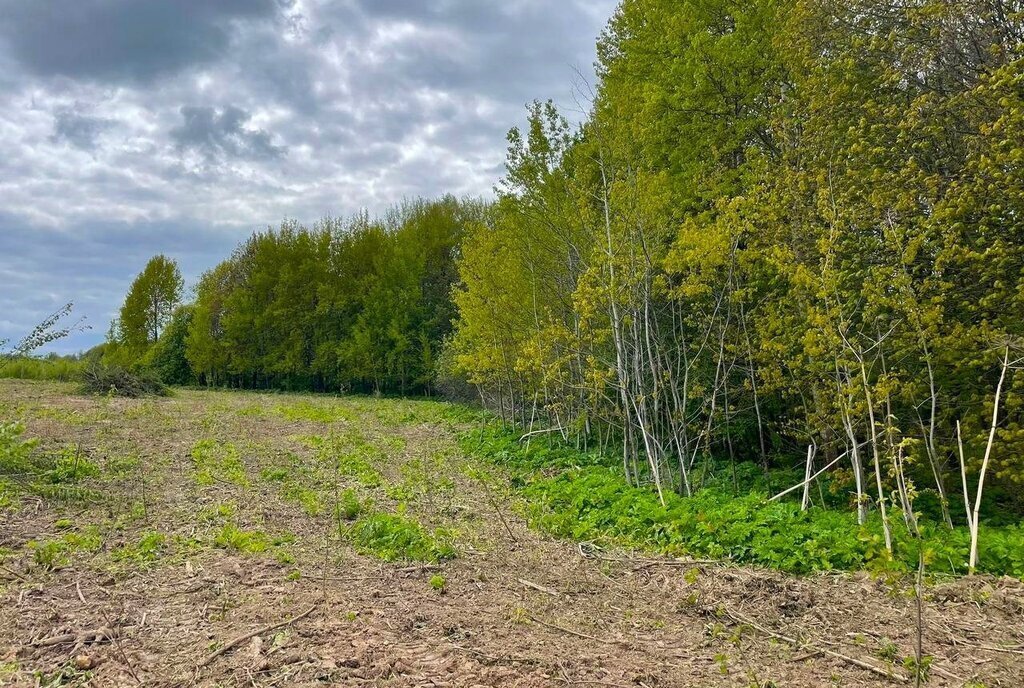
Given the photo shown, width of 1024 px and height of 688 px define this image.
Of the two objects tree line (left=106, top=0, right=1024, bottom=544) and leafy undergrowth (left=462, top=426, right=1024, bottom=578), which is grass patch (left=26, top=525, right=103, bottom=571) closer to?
leafy undergrowth (left=462, top=426, right=1024, bottom=578)

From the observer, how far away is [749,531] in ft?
17.7

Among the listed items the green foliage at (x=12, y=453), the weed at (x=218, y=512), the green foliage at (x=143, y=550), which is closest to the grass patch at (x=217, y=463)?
the weed at (x=218, y=512)

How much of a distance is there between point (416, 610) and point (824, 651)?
2359mm

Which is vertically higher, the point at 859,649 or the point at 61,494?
the point at 61,494

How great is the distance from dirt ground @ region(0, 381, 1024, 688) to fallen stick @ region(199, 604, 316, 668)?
13mm

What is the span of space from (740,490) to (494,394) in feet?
31.0

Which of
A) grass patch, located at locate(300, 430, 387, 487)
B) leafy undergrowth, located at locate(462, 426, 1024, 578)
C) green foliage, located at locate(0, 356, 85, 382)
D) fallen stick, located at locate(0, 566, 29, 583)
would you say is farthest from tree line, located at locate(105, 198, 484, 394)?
fallen stick, located at locate(0, 566, 29, 583)

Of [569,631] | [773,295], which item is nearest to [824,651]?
[569,631]

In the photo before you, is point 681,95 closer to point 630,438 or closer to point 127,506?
point 630,438

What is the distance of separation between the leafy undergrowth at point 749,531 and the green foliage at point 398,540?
4.40 ft

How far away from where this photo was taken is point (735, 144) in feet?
33.7

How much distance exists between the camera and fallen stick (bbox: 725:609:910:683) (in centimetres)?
320

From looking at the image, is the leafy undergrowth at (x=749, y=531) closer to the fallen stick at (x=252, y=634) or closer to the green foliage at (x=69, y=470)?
the fallen stick at (x=252, y=634)

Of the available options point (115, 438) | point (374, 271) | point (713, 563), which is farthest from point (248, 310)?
point (713, 563)
